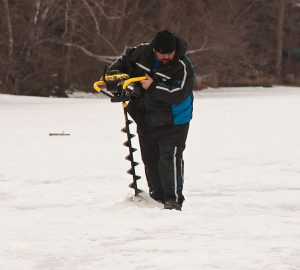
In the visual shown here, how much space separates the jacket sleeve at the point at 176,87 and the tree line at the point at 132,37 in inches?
755

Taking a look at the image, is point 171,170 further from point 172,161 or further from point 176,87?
point 176,87

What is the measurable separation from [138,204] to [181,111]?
869 millimetres

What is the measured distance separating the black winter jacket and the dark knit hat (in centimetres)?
11

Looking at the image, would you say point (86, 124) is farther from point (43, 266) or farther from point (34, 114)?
point (43, 266)

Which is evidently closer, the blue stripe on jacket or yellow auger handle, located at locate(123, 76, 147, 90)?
yellow auger handle, located at locate(123, 76, 147, 90)

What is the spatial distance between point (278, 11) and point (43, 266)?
43255mm

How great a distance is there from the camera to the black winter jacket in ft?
18.8

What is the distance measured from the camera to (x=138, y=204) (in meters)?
5.93

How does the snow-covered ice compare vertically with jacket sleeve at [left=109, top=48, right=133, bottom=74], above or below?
below

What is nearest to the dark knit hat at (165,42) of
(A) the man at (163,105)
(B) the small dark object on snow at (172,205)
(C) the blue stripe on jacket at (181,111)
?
(A) the man at (163,105)

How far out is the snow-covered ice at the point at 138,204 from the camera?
13.2ft

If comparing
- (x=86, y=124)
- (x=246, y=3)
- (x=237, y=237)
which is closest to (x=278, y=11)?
(x=246, y=3)

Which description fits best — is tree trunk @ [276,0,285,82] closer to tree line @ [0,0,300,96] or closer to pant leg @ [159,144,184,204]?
tree line @ [0,0,300,96]

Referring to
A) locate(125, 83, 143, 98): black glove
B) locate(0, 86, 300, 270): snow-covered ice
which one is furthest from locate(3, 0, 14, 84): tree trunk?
locate(125, 83, 143, 98): black glove
